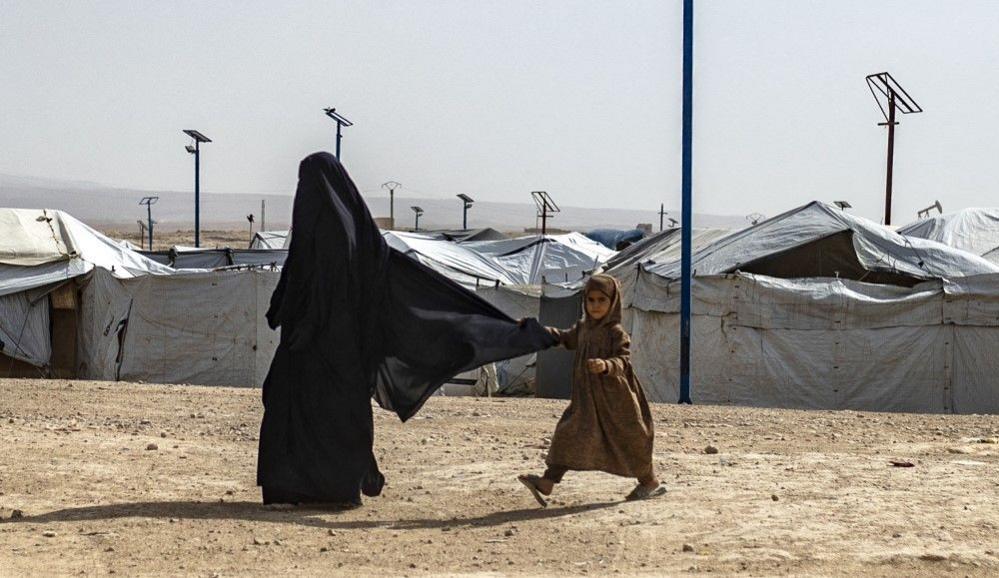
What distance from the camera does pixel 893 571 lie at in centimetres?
624

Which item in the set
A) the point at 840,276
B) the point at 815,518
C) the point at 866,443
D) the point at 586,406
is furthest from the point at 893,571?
the point at 840,276

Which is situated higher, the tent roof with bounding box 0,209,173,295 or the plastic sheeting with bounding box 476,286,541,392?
the tent roof with bounding box 0,209,173,295

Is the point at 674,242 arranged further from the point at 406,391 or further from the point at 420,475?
the point at 406,391

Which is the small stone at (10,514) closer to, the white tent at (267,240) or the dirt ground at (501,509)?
the dirt ground at (501,509)

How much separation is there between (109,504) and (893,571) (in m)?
4.34

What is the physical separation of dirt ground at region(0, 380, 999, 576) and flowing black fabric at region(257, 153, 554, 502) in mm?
278

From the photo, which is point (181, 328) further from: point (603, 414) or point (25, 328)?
point (603, 414)

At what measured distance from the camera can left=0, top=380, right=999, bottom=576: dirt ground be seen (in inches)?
254

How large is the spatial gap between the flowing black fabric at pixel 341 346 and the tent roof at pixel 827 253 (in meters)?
10.7

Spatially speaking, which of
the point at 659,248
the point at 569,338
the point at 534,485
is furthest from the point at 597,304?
the point at 659,248

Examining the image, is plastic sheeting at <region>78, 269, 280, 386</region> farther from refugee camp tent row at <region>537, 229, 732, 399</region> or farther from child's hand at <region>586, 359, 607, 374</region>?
child's hand at <region>586, 359, 607, 374</region>

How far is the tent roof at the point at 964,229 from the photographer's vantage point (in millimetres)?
22016

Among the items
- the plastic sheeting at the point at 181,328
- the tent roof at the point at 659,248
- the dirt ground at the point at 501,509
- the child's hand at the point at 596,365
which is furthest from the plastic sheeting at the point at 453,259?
the child's hand at the point at 596,365

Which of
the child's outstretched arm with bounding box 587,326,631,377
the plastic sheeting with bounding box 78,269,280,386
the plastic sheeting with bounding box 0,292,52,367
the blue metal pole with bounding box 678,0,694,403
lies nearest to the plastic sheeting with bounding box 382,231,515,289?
the plastic sheeting with bounding box 78,269,280,386
